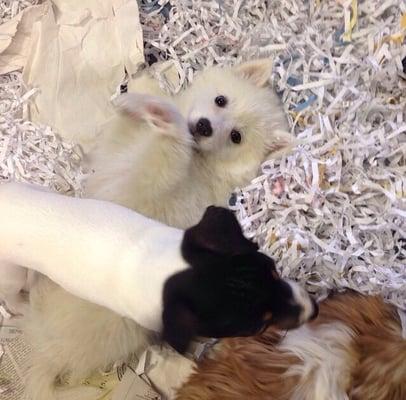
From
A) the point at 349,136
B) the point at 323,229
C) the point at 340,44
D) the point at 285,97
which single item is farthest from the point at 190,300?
the point at 340,44

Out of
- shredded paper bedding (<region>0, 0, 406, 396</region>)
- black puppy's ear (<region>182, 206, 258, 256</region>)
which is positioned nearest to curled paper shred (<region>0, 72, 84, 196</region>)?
shredded paper bedding (<region>0, 0, 406, 396</region>)

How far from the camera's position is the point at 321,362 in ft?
4.16

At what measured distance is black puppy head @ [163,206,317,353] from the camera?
1169mm

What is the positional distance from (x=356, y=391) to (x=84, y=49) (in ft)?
4.23

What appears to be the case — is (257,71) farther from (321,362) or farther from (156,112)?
(321,362)

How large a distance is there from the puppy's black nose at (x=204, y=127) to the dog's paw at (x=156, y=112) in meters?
0.08

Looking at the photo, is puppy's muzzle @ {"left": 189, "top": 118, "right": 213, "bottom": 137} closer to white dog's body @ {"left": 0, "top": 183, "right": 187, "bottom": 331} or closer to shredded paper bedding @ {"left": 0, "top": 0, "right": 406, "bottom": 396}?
shredded paper bedding @ {"left": 0, "top": 0, "right": 406, "bottom": 396}

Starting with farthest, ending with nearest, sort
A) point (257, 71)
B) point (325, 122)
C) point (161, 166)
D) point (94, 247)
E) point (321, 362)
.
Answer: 1. point (257, 71)
2. point (325, 122)
3. point (161, 166)
4. point (94, 247)
5. point (321, 362)

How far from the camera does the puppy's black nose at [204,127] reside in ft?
5.90

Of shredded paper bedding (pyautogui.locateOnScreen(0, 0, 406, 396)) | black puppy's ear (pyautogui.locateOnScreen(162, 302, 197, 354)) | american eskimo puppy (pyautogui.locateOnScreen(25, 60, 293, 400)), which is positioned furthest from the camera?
shredded paper bedding (pyautogui.locateOnScreen(0, 0, 406, 396))

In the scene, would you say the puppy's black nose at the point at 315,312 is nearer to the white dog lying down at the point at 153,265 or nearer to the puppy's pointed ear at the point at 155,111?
the white dog lying down at the point at 153,265

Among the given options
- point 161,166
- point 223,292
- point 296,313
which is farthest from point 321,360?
point 161,166

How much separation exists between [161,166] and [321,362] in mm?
639

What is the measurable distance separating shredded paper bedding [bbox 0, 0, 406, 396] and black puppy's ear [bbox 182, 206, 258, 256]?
43 centimetres
